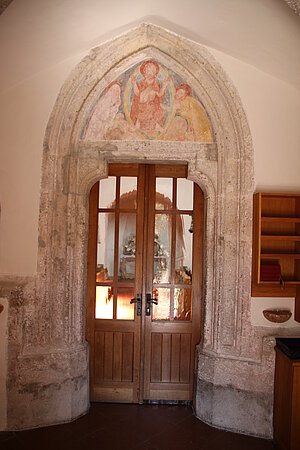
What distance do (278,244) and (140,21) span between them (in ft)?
8.14

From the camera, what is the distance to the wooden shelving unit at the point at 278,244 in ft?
11.0

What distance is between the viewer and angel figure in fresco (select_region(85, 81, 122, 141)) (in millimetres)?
3625

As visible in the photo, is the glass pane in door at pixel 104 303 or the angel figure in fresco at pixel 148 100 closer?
the angel figure in fresco at pixel 148 100

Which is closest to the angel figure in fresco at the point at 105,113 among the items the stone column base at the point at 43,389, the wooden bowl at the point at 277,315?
the stone column base at the point at 43,389

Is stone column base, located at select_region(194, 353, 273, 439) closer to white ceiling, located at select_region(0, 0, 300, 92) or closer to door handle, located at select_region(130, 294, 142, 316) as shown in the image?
door handle, located at select_region(130, 294, 142, 316)

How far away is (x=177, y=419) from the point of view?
11.6 feet

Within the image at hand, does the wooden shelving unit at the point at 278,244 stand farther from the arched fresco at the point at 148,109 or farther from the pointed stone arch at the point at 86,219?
the arched fresco at the point at 148,109

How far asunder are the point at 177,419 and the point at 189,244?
176cm

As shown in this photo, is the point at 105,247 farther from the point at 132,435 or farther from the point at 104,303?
the point at 132,435

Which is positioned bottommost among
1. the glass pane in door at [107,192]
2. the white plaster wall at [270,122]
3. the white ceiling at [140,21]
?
the glass pane in door at [107,192]

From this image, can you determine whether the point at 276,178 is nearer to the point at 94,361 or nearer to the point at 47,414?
the point at 94,361

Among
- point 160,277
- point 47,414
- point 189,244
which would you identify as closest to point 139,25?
point 189,244

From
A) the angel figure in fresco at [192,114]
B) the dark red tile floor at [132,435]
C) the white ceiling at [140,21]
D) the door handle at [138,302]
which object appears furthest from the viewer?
the door handle at [138,302]

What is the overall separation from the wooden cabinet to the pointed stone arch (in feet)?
0.55
